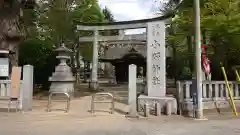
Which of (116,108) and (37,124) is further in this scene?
(116,108)

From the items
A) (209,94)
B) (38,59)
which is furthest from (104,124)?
(38,59)

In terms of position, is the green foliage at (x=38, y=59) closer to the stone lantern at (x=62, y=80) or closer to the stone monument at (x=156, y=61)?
the stone lantern at (x=62, y=80)

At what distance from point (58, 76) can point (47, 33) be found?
9844mm

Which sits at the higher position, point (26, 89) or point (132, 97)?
point (26, 89)

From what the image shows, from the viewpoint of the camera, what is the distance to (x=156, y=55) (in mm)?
11477

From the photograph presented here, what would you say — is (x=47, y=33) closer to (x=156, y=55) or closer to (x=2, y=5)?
(x=2, y=5)

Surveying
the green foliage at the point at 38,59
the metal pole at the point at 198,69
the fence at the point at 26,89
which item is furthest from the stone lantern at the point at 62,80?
the metal pole at the point at 198,69

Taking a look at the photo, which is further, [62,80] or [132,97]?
[62,80]

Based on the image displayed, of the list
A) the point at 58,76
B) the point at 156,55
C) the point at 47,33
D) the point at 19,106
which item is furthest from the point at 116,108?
the point at 47,33

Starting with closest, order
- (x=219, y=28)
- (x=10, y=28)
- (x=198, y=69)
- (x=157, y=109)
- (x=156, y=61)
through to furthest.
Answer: (x=198, y=69) → (x=157, y=109) → (x=156, y=61) → (x=219, y=28) → (x=10, y=28)

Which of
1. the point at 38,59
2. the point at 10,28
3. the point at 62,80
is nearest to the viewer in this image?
the point at 10,28

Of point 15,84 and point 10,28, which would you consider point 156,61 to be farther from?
point 10,28

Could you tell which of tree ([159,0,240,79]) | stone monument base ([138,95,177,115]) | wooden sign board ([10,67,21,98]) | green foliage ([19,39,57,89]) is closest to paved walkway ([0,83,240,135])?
stone monument base ([138,95,177,115])

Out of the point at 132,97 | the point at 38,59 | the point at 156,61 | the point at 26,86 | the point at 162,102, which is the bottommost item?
the point at 162,102
